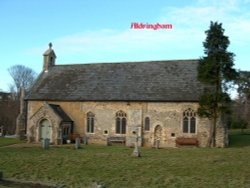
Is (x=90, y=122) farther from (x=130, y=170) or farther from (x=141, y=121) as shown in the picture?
(x=130, y=170)

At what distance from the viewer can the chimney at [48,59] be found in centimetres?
4078

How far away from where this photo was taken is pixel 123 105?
111 ft

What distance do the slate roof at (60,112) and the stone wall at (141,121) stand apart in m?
0.38

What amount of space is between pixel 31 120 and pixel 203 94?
17.4 meters

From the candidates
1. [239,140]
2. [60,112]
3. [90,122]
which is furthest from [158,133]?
[60,112]

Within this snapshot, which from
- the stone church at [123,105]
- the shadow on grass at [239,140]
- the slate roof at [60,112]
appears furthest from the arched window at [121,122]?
the shadow on grass at [239,140]

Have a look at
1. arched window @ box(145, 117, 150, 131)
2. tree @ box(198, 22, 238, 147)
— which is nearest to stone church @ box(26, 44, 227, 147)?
arched window @ box(145, 117, 150, 131)

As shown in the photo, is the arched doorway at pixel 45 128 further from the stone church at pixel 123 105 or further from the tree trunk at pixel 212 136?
the tree trunk at pixel 212 136

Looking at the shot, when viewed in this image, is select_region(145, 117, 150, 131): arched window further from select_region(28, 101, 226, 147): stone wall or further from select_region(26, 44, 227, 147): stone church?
select_region(28, 101, 226, 147): stone wall

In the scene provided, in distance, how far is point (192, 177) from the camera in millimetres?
15164

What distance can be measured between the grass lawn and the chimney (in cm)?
2133

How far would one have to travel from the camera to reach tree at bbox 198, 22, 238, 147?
95.5ft

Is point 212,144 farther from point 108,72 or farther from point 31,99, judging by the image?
point 31,99

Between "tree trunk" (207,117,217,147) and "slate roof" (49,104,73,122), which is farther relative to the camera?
"slate roof" (49,104,73,122)
